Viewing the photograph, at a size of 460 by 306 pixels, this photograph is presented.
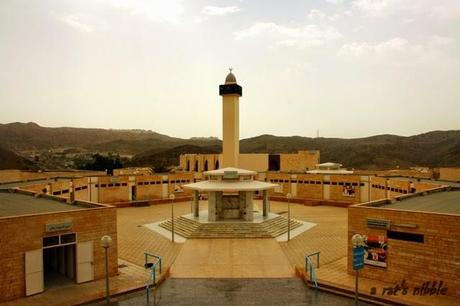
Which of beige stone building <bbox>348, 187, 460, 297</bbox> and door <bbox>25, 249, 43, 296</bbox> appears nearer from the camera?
beige stone building <bbox>348, 187, 460, 297</bbox>

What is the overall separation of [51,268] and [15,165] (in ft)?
244

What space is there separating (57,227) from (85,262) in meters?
2.23

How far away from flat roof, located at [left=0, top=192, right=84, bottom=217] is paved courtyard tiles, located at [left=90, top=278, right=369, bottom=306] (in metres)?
6.33

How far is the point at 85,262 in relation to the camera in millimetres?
17922

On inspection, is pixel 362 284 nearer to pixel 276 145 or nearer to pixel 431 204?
pixel 431 204

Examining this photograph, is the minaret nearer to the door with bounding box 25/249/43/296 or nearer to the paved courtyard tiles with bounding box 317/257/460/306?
the paved courtyard tiles with bounding box 317/257/460/306

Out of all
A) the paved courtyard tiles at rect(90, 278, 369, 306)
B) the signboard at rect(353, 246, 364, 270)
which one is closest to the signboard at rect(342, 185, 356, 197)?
the paved courtyard tiles at rect(90, 278, 369, 306)

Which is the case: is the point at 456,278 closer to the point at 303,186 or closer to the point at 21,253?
the point at 21,253

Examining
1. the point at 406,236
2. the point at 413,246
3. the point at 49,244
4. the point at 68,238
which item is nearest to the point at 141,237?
the point at 68,238

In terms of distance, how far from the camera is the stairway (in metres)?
28.2

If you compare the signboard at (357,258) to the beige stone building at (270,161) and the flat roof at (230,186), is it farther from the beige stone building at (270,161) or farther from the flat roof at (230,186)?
the beige stone building at (270,161)

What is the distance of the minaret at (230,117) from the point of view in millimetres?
51781

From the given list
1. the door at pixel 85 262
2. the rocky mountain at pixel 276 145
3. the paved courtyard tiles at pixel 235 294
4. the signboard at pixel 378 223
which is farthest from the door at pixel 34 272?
the rocky mountain at pixel 276 145

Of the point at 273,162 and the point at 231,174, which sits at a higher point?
the point at 273,162
